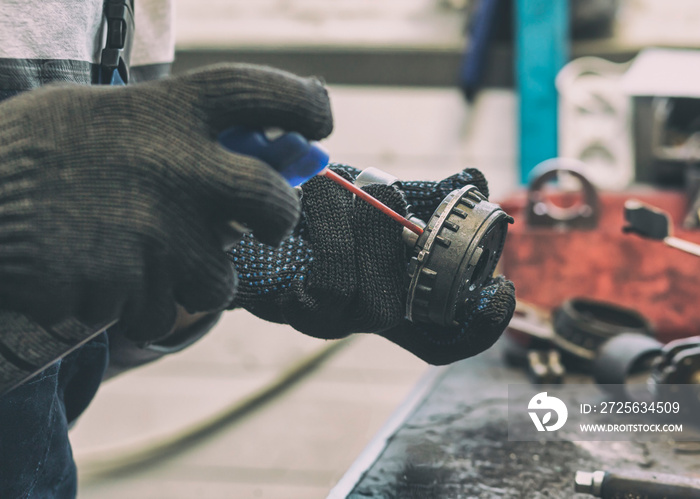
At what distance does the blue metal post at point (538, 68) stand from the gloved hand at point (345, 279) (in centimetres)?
124

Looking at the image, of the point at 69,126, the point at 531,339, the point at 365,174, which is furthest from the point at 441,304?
the point at 531,339

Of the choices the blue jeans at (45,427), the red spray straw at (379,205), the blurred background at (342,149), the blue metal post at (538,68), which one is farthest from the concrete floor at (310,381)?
the red spray straw at (379,205)

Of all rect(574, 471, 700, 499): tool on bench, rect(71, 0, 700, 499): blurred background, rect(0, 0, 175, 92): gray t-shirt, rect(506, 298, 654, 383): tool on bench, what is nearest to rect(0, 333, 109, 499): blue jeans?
rect(0, 0, 175, 92): gray t-shirt

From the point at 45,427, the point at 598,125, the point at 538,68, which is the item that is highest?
the point at 538,68

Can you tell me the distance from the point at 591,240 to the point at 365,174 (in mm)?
703

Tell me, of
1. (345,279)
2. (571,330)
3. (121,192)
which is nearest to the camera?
(121,192)

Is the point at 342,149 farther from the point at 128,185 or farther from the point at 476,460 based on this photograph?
the point at 128,185

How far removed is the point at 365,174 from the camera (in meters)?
0.47

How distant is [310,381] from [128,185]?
1.57 metres

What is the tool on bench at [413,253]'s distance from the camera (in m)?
0.34

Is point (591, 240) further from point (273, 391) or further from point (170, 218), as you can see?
point (273, 391)

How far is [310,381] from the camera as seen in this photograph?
72.4 inches

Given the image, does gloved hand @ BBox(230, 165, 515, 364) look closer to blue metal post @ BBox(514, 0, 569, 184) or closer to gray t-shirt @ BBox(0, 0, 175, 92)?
gray t-shirt @ BBox(0, 0, 175, 92)

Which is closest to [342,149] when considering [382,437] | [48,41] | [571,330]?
[571,330]
